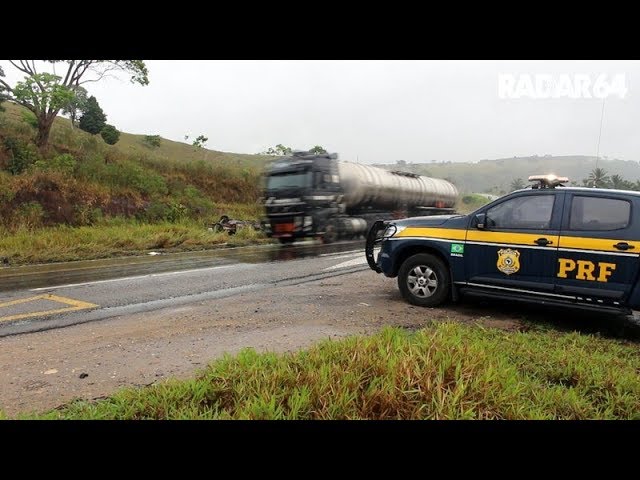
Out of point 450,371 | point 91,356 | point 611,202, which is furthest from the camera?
point 611,202

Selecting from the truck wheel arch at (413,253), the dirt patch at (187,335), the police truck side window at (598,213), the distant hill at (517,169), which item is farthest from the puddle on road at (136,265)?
the distant hill at (517,169)

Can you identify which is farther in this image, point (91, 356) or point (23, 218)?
point (23, 218)

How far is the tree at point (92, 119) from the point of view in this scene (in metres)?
47.1

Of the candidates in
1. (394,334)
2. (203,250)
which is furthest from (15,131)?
(394,334)

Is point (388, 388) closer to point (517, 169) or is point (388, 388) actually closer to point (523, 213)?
point (523, 213)

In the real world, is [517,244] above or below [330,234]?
above

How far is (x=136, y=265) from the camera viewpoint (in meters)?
10.3

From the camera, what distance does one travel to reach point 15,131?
70.4 ft

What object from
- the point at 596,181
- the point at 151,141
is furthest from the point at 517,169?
the point at 596,181

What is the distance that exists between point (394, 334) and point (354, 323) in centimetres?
119

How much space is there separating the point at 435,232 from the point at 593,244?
1.92 m

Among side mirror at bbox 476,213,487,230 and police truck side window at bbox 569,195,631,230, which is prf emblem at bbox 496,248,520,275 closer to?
side mirror at bbox 476,213,487,230
